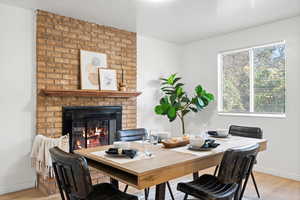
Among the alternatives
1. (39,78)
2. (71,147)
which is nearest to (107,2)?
(39,78)

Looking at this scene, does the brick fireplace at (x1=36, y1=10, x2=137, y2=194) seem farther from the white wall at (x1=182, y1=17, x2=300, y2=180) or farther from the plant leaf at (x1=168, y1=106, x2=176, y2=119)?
the white wall at (x1=182, y1=17, x2=300, y2=180)

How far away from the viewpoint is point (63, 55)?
11.2ft

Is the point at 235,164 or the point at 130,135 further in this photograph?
the point at 130,135

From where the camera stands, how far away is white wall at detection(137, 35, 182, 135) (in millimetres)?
4500

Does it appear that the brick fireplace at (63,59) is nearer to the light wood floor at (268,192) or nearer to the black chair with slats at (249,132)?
the light wood floor at (268,192)

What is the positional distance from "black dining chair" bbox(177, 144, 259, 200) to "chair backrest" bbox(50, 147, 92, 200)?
0.88 metres

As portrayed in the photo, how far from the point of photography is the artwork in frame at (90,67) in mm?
3584

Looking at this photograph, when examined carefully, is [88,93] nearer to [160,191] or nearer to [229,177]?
[160,191]

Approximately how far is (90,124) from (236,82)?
273cm

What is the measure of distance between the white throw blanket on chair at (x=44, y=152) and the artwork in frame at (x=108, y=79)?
3.76ft

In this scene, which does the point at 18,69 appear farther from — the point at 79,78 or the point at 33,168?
the point at 33,168

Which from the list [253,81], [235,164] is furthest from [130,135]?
[253,81]

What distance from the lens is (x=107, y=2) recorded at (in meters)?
2.97

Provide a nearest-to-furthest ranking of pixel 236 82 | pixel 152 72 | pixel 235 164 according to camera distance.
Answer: pixel 235 164 → pixel 236 82 → pixel 152 72
